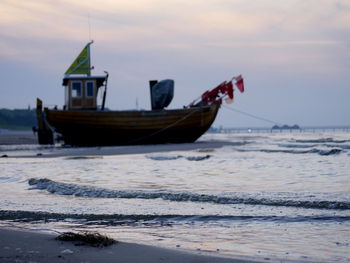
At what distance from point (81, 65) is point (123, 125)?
488 centimetres

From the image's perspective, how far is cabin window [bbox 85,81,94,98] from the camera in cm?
2861

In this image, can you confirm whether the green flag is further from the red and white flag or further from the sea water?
the sea water

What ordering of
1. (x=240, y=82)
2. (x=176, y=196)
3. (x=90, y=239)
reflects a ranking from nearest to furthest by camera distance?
1. (x=90, y=239)
2. (x=176, y=196)
3. (x=240, y=82)

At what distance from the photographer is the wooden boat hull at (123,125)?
91.4ft

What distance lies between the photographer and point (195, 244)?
4.20 meters

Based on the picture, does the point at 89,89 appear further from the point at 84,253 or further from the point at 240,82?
the point at 84,253

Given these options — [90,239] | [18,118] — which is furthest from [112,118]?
[18,118]

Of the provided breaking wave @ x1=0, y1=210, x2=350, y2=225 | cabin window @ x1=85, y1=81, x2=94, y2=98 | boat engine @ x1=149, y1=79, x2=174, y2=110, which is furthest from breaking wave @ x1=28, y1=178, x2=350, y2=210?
boat engine @ x1=149, y1=79, x2=174, y2=110

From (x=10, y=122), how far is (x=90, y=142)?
323 ft

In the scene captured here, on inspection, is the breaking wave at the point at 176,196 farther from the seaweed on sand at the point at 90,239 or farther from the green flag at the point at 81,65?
the green flag at the point at 81,65

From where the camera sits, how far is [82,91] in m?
28.7

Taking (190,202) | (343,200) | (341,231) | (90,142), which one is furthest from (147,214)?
(90,142)

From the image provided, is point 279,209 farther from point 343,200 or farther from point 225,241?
point 225,241

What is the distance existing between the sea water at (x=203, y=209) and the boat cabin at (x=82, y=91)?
17721mm
